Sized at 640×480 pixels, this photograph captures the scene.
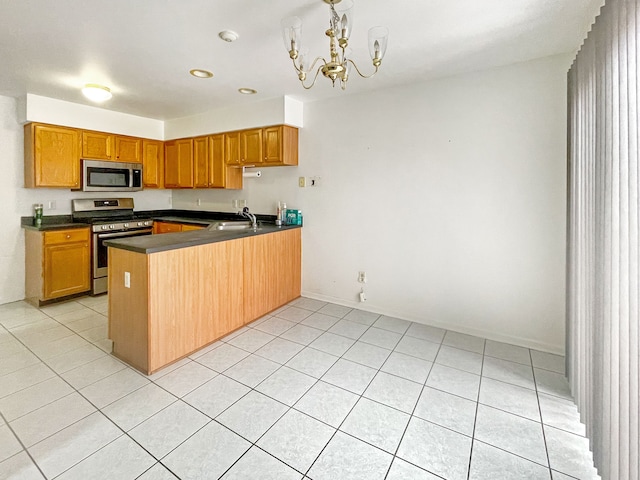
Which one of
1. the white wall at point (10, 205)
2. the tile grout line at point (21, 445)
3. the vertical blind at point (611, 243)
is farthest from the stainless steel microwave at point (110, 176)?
the vertical blind at point (611, 243)

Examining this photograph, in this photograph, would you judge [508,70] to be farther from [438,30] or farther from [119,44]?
[119,44]

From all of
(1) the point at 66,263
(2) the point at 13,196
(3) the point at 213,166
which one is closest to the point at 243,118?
(3) the point at 213,166

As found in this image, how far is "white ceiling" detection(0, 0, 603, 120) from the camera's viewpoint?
2000 mm

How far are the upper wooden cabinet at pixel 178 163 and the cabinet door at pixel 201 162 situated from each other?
0.25 feet

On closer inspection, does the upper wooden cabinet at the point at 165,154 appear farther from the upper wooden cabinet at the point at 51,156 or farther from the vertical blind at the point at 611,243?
the vertical blind at the point at 611,243

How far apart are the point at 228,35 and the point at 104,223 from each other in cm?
324

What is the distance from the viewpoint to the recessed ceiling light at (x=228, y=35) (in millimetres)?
2287

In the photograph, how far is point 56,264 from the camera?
3875mm

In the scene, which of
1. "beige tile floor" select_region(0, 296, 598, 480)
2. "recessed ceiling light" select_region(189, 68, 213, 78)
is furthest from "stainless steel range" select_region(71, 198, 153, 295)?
"recessed ceiling light" select_region(189, 68, 213, 78)


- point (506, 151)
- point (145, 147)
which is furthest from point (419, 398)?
point (145, 147)

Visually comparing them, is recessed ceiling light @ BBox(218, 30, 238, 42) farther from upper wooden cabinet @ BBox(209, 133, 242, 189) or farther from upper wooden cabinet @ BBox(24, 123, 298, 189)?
upper wooden cabinet @ BBox(209, 133, 242, 189)

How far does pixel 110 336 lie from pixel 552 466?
3.14 meters

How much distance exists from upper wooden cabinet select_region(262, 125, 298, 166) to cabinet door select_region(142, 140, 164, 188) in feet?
6.86

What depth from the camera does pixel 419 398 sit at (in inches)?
85.0
